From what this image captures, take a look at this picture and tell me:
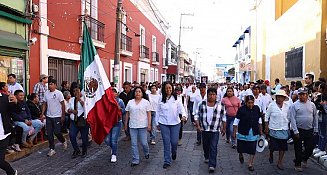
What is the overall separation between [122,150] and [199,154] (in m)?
1.95

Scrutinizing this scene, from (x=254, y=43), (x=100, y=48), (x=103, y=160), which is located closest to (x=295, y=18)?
(x=100, y=48)

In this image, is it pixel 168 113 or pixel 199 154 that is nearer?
pixel 168 113

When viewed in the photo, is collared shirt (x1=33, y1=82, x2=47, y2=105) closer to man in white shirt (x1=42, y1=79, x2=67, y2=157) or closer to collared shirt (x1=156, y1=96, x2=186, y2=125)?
man in white shirt (x1=42, y1=79, x2=67, y2=157)

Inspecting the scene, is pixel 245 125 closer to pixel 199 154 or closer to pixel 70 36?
pixel 199 154

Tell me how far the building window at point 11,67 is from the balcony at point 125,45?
1099 centimetres

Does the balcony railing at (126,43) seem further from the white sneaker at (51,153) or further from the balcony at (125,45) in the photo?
the white sneaker at (51,153)

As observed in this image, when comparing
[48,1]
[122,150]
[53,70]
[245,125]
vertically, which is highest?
[48,1]

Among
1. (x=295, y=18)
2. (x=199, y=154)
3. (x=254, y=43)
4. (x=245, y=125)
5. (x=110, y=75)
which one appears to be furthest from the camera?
(x=254, y=43)

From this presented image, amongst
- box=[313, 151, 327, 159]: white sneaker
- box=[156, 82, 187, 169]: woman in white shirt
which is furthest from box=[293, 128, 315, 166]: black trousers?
box=[156, 82, 187, 169]: woman in white shirt

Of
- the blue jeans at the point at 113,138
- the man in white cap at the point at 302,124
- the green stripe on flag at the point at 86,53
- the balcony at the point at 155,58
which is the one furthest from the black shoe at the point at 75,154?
the balcony at the point at 155,58

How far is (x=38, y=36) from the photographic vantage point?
39.9 feet

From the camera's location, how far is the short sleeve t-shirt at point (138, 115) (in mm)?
7730

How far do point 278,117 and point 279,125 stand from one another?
16cm

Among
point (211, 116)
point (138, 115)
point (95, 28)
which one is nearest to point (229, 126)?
point (211, 116)
